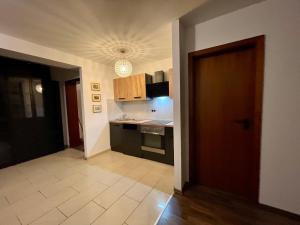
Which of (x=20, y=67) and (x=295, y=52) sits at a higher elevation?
(x=20, y=67)

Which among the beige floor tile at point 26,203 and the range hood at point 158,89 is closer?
the beige floor tile at point 26,203

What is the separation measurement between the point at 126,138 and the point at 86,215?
1.95 metres

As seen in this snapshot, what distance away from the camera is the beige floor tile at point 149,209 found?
5.01 ft

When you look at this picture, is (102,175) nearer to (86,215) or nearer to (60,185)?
(60,185)

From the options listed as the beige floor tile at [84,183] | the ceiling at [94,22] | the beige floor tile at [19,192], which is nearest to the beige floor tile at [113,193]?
the beige floor tile at [84,183]

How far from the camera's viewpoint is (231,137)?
188 cm

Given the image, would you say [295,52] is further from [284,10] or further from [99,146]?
[99,146]

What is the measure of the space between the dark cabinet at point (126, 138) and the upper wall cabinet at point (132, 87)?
77 cm

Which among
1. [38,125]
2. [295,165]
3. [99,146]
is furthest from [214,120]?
[38,125]

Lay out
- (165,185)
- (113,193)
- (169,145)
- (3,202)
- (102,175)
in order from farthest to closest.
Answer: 1. (169,145)
2. (102,175)
3. (165,185)
4. (113,193)
5. (3,202)

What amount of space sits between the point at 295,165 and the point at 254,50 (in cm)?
136

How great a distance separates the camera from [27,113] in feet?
11.1

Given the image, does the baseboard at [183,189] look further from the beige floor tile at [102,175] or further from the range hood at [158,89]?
the range hood at [158,89]

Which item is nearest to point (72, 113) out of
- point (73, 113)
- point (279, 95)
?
point (73, 113)
